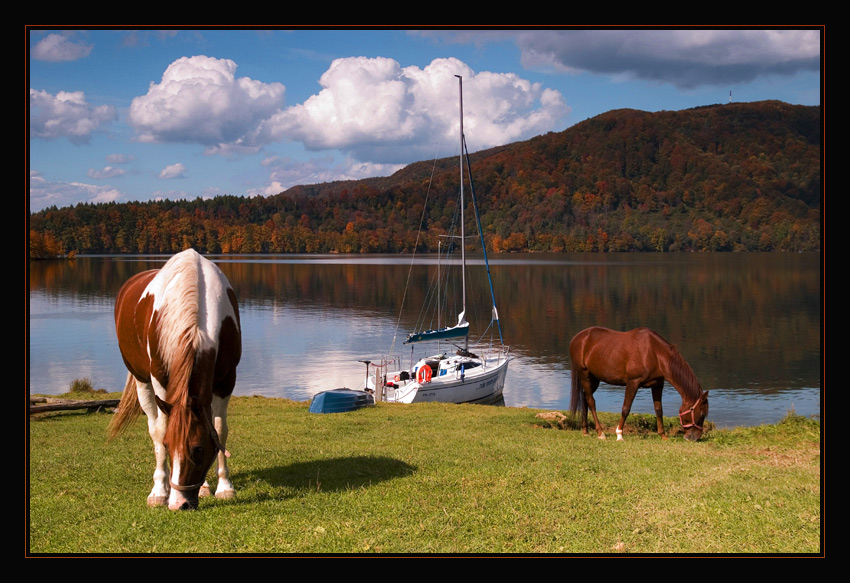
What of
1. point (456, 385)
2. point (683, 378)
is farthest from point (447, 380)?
point (683, 378)

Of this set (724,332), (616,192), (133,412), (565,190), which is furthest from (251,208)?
(133,412)

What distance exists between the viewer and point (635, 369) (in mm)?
12812

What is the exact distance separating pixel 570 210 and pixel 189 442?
191 meters

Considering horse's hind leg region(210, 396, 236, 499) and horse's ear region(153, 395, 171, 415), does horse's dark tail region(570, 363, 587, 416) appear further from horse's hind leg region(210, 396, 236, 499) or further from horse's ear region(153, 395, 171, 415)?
horse's ear region(153, 395, 171, 415)

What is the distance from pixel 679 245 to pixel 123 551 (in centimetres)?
18339

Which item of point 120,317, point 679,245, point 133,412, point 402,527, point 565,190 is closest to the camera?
point 402,527

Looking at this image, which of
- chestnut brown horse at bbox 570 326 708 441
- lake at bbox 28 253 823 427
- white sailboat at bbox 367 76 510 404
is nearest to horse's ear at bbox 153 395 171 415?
lake at bbox 28 253 823 427

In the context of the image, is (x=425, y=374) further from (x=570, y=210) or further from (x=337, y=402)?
(x=570, y=210)

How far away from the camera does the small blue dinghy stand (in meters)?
17.3

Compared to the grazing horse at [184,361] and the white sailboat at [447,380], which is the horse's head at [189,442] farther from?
the white sailboat at [447,380]

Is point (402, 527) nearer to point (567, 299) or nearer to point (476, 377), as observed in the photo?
point (476, 377)

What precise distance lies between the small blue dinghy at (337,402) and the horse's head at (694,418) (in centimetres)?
847

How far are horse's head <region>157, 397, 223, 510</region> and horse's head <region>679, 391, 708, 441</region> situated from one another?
30.3ft
